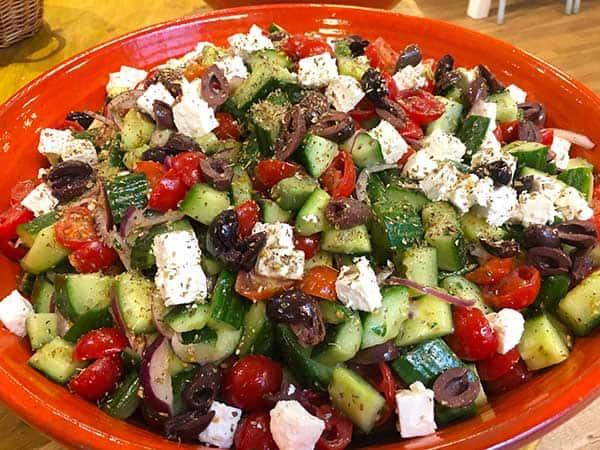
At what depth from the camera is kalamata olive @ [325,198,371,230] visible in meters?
1.40

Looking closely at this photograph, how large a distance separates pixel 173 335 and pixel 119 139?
667mm

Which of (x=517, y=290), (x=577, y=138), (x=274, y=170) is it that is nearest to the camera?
(x=517, y=290)

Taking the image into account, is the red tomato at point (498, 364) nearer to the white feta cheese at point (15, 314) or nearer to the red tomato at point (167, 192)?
the red tomato at point (167, 192)

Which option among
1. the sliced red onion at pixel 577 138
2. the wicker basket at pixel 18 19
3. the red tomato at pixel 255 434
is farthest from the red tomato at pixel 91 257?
the wicker basket at pixel 18 19

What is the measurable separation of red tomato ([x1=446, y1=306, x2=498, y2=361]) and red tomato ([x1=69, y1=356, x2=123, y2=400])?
68 centimetres

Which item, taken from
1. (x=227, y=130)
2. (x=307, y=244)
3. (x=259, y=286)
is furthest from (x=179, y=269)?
(x=227, y=130)

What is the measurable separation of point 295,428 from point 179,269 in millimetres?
366

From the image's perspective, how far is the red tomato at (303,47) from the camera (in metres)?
1.93

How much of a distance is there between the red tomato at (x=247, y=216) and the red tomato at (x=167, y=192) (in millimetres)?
128

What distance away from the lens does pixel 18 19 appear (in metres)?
2.82

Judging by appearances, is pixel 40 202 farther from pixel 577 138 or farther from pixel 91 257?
pixel 577 138

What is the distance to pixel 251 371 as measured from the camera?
4.36 feet

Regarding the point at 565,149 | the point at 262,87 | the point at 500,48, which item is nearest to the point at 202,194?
the point at 262,87

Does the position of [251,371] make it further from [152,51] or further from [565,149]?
[152,51]
